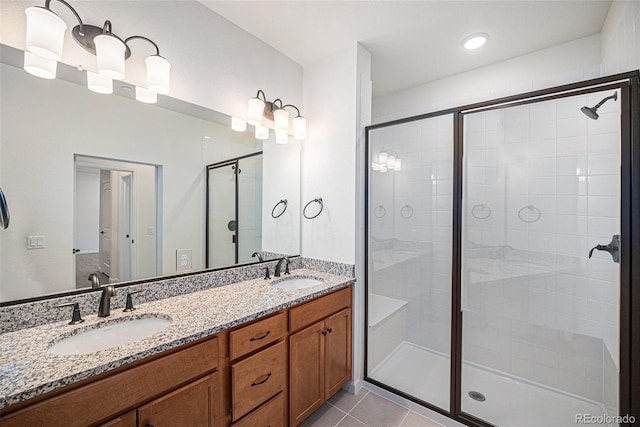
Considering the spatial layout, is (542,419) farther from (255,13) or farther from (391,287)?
(255,13)

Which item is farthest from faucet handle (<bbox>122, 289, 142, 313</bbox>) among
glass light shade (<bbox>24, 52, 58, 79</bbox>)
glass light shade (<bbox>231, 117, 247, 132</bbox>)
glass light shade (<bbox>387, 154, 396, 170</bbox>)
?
glass light shade (<bbox>387, 154, 396, 170</bbox>)

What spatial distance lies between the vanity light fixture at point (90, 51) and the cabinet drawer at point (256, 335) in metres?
1.32

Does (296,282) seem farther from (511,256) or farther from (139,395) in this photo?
(511,256)

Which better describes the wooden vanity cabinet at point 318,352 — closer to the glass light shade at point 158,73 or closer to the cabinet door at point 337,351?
the cabinet door at point 337,351

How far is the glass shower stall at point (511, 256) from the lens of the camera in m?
1.37

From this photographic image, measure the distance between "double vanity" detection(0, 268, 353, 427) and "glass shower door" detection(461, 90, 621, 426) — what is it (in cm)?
104

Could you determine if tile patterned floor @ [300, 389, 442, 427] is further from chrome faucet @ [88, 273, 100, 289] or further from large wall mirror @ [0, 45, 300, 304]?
chrome faucet @ [88, 273, 100, 289]

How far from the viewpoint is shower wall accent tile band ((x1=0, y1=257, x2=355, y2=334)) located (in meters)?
1.08

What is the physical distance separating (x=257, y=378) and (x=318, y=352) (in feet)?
1.60

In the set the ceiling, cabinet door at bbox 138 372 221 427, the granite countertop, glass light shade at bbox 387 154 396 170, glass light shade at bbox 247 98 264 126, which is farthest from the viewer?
glass light shade at bbox 387 154 396 170

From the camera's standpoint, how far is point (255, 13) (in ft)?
5.80

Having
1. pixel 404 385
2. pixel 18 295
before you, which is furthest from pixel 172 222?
pixel 404 385

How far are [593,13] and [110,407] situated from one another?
3.23m

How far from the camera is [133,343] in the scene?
996 mm
